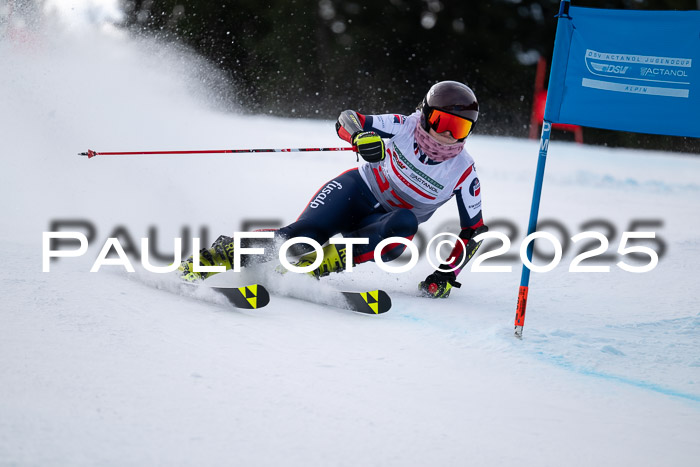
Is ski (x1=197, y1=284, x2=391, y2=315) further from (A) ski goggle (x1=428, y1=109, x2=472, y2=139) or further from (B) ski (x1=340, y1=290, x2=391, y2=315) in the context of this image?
(A) ski goggle (x1=428, y1=109, x2=472, y2=139)

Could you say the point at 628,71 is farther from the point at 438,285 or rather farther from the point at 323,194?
the point at 323,194

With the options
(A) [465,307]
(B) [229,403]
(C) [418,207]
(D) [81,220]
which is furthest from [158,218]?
(B) [229,403]

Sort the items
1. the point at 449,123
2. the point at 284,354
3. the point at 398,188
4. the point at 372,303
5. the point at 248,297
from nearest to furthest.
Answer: the point at 284,354, the point at 248,297, the point at 372,303, the point at 449,123, the point at 398,188

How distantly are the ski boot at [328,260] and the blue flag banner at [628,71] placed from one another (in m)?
1.18

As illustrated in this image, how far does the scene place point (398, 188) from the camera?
3.87 metres

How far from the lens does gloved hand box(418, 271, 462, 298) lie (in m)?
3.95

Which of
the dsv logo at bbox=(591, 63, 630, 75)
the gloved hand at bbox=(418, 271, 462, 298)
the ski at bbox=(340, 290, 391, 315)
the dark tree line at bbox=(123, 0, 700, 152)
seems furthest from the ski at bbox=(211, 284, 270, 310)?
the dark tree line at bbox=(123, 0, 700, 152)

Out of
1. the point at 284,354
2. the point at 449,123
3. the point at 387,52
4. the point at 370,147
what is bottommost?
the point at 284,354

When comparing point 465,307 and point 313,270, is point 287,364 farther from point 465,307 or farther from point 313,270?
point 465,307

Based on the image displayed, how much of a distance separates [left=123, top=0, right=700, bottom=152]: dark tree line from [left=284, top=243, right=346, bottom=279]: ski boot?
577 inches

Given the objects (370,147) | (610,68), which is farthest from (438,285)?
(610,68)

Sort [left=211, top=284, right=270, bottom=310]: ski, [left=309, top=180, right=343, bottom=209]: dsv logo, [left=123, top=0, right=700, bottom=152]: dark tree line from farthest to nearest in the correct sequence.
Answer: [left=123, top=0, right=700, bottom=152]: dark tree line < [left=309, top=180, right=343, bottom=209]: dsv logo < [left=211, top=284, right=270, bottom=310]: ski

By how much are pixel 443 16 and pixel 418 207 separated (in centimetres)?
1778

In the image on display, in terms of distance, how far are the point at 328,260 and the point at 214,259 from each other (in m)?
0.59
